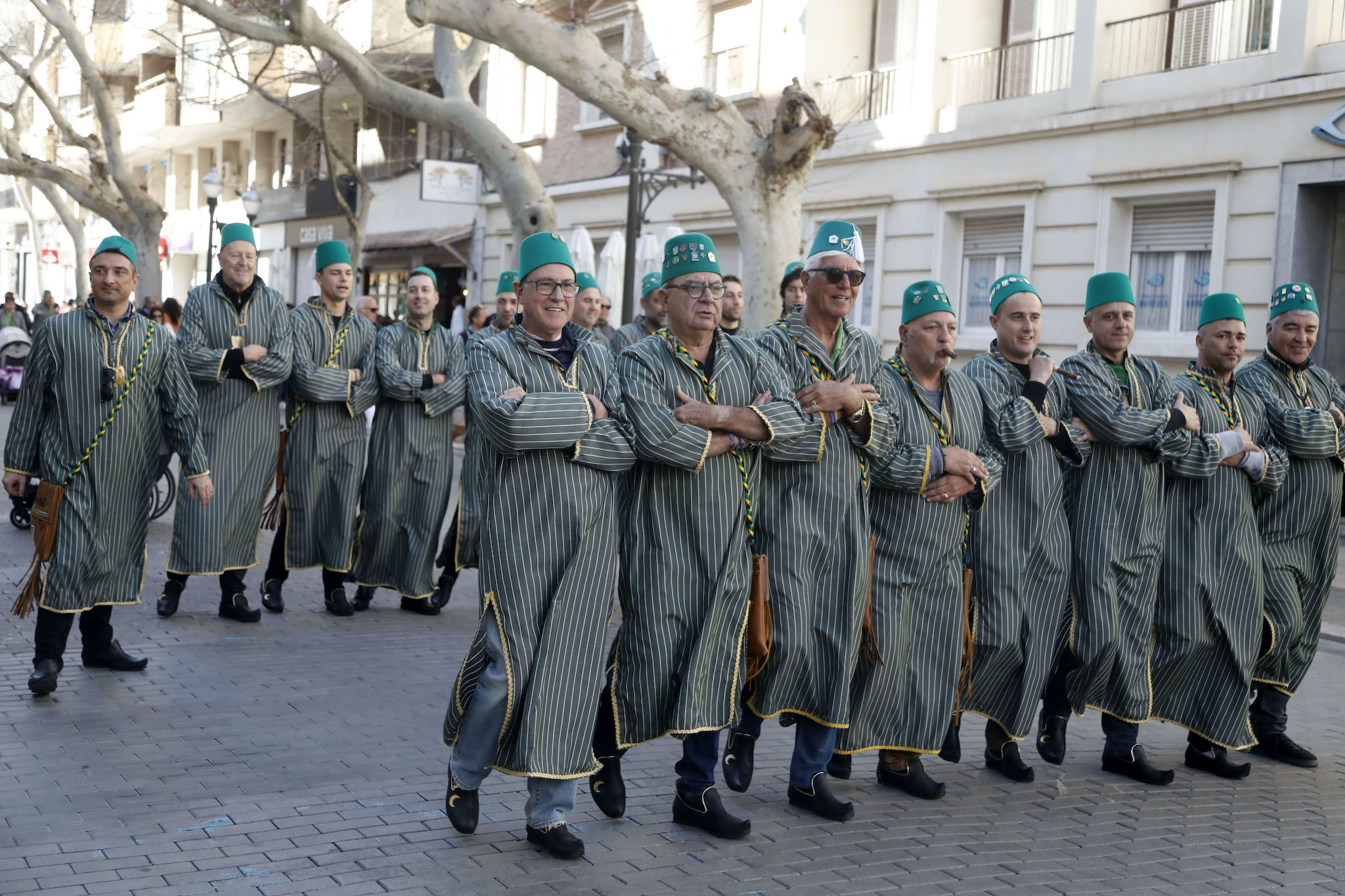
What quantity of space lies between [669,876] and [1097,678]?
216cm

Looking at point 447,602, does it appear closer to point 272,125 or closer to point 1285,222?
point 1285,222

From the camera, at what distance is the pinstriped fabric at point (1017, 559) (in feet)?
18.0

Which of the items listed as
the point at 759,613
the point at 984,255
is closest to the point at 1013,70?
the point at 984,255

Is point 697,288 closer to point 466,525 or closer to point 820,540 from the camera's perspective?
point 820,540

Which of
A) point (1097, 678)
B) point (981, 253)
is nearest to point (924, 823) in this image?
point (1097, 678)

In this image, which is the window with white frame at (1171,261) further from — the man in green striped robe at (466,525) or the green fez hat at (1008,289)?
the green fez hat at (1008,289)

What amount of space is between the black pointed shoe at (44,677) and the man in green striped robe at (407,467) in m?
2.51

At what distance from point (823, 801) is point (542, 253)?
6.93ft

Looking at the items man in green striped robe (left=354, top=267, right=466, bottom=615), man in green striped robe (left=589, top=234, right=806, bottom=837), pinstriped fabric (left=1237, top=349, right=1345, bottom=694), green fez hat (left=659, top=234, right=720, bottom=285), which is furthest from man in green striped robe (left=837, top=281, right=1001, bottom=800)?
man in green striped robe (left=354, top=267, right=466, bottom=615)

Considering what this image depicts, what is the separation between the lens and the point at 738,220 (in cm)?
1402

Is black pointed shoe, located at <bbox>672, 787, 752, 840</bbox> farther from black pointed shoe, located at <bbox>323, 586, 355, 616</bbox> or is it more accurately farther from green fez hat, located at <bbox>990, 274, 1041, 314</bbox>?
black pointed shoe, located at <bbox>323, 586, 355, 616</bbox>

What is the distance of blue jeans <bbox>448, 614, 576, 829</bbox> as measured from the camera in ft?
14.8

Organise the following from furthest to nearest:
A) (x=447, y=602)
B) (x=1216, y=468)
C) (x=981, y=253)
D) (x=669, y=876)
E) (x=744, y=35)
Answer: (x=744, y=35), (x=981, y=253), (x=447, y=602), (x=1216, y=468), (x=669, y=876)

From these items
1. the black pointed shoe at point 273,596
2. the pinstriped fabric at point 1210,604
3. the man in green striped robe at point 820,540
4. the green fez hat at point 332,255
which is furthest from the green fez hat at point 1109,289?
the black pointed shoe at point 273,596
